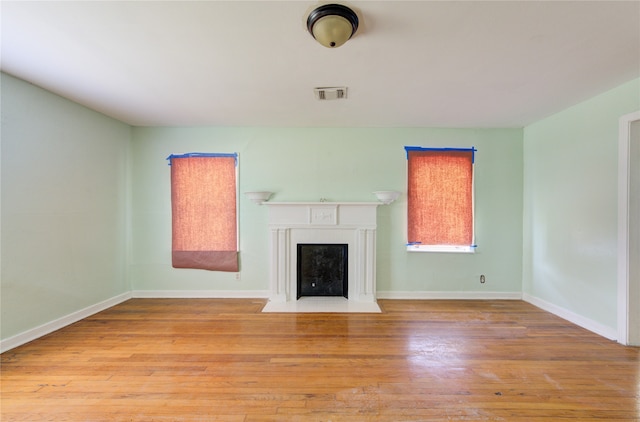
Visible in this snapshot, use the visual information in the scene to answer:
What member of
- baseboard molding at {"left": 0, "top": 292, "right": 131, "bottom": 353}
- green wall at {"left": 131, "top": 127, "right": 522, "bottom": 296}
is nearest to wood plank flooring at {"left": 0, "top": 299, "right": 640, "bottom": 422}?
baseboard molding at {"left": 0, "top": 292, "right": 131, "bottom": 353}

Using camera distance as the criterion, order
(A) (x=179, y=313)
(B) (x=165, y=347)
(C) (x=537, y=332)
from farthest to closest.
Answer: (A) (x=179, y=313), (C) (x=537, y=332), (B) (x=165, y=347)

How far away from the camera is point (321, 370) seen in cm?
196

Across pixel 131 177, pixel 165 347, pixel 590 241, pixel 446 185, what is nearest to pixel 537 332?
pixel 590 241

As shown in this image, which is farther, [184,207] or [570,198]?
[184,207]

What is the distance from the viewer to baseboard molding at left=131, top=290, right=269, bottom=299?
11.5ft

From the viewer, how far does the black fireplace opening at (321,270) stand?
348 cm

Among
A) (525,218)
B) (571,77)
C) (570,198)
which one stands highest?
(571,77)

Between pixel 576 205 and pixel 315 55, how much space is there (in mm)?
3064

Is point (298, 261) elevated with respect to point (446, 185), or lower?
lower

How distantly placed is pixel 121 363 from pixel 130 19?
96.4 inches

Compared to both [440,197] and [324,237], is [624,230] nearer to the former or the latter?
[440,197]

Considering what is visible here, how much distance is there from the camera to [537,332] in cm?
256

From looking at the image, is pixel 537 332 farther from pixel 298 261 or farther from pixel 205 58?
pixel 205 58

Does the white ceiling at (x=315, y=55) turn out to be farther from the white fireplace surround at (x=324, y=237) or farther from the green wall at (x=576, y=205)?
the white fireplace surround at (x=324, y=237)
